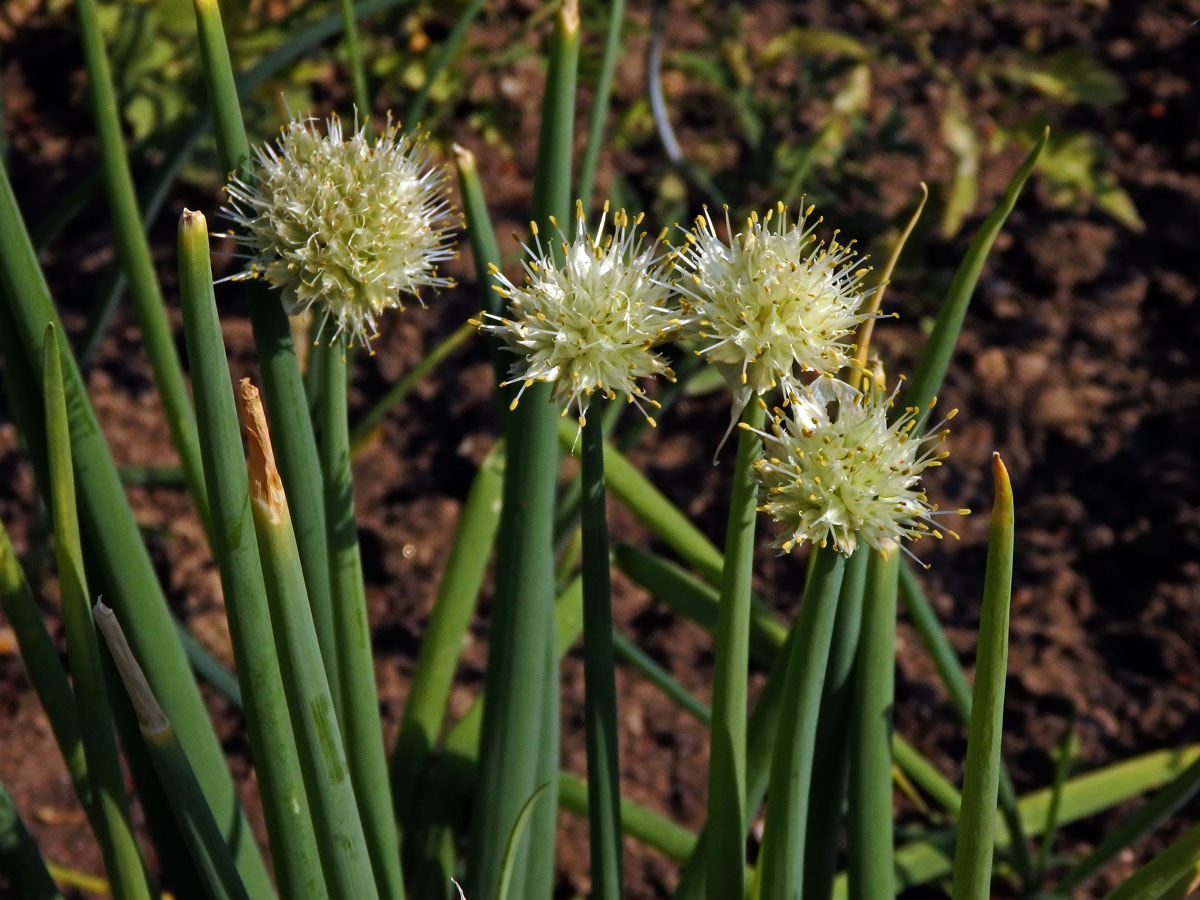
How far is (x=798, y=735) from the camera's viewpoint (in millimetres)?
816

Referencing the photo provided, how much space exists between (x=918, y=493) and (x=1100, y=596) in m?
1.37

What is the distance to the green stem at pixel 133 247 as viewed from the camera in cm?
100

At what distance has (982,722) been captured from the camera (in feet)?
2.46

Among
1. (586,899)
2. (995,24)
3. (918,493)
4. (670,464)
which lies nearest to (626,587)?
(670,464)

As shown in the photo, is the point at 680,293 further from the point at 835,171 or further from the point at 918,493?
the point at 835,171

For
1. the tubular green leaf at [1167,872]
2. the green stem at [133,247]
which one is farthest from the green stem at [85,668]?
the tubular green leaf at [1167,872]

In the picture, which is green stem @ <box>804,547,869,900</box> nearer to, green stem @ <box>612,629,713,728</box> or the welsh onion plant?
the welsh onion plant

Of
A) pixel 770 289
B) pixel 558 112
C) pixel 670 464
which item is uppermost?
pixel 670 464

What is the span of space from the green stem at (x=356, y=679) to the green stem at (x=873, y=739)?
1.36 ft

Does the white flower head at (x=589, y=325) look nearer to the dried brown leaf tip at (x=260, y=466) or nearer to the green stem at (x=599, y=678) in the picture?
the green stem at (x=599, y=678)

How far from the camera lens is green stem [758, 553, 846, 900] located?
763 mm

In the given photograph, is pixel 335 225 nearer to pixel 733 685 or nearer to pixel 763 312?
pixel 763 312

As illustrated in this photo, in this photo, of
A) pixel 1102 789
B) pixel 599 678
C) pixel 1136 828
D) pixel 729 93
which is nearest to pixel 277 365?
pixel 599 678

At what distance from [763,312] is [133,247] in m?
0.65
